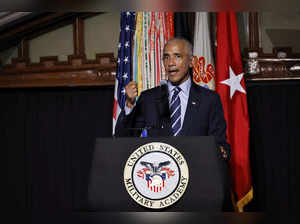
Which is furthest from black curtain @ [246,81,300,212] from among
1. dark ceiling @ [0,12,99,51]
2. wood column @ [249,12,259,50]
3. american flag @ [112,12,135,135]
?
dark ceiling @ [0,12,99,51]

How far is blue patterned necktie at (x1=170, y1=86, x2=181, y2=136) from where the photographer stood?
7.80 ft

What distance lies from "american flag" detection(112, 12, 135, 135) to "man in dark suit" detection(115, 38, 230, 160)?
3.74 ft

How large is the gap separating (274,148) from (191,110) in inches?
71.1

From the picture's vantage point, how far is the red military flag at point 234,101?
358 centimetres

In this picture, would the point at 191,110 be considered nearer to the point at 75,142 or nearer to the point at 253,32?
the point at 253,32

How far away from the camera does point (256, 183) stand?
3.96 metres

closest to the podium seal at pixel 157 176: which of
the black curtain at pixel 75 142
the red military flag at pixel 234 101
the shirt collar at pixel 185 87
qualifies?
the shirt collar at pixel 185 87

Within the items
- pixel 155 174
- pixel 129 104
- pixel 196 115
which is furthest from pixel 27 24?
pixel 155 174

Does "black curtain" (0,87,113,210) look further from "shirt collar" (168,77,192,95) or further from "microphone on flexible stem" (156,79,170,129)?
"microphone on flexible stem" (156,79,170,129)

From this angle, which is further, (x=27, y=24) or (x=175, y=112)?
(x=27, y=24)

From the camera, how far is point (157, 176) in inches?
53.0

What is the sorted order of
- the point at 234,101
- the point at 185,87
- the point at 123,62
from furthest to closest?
1. the point at 123,62
2. the point at 234,101
3. the point at 185,87

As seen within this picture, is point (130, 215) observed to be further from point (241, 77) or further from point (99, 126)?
point (99, 126)

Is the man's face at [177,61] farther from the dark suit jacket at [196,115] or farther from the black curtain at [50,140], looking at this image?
the black curtain at [50,140]
